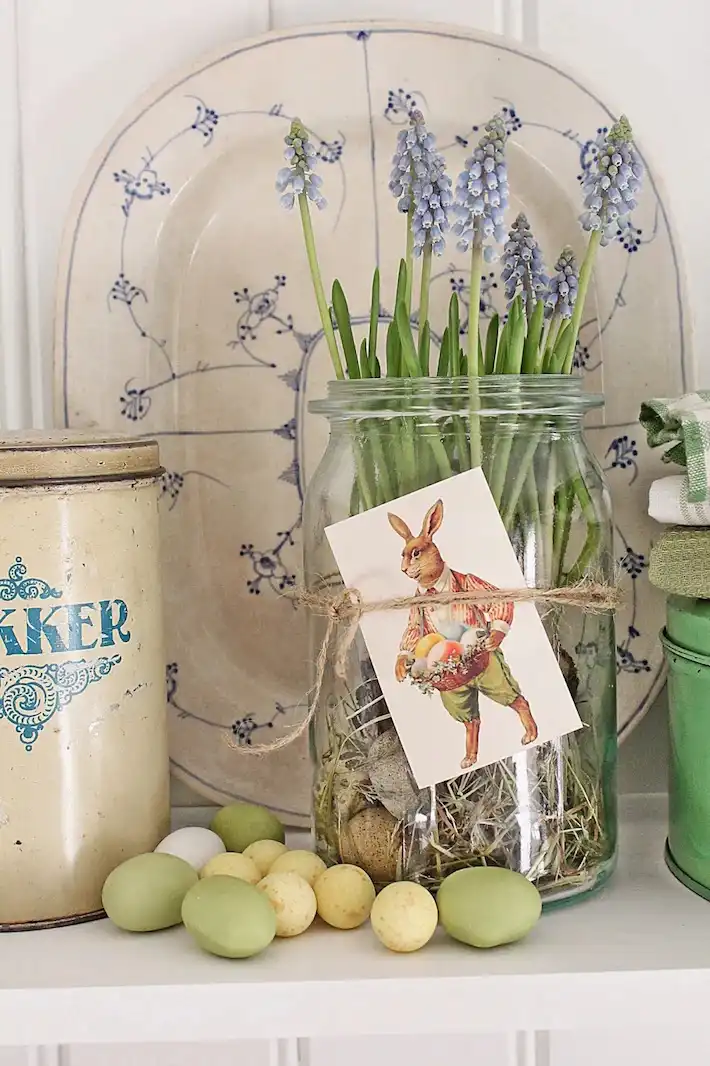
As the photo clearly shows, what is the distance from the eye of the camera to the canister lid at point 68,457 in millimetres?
472

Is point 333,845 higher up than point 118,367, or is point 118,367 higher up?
point 118,367

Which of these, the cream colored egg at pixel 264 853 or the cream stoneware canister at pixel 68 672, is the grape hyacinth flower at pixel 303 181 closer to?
the cream stoneware canister at pixel 68 672

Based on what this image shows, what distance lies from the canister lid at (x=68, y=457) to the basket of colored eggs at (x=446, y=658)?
16cm

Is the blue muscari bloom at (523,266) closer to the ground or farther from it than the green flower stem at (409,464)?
farther from it

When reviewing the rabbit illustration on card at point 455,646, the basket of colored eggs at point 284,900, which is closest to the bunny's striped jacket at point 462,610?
the rabbit illustration on card at point 455,646

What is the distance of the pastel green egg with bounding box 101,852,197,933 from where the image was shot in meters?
0.47

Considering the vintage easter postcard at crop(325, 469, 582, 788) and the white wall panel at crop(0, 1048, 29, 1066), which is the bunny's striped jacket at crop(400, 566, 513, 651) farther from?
the white wall panel at crop(0, 1048, 29, 1066)

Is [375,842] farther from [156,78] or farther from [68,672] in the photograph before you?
[156,78]

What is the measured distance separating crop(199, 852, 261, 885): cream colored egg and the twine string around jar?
0.05 metres

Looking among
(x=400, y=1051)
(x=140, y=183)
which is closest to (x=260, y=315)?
(x=140, y=183)

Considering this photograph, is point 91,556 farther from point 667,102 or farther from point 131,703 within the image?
point 667,102

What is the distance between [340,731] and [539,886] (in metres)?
0.11

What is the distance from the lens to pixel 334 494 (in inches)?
20.3

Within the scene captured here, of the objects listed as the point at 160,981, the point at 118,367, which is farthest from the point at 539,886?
the point at 118,367
